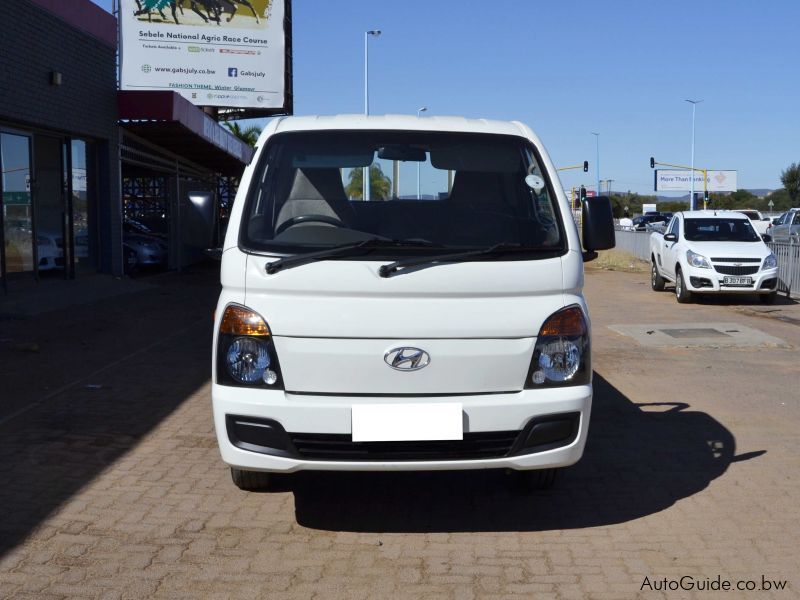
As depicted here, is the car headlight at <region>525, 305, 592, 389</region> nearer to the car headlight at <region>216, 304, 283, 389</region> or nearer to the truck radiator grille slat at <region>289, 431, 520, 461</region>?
the truck radiator grille slat at <region>289, 431, 520, 461</region>

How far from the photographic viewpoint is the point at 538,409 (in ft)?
13.7

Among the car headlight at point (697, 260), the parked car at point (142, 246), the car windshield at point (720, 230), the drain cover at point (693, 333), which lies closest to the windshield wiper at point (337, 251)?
the drain cover at point (693, 333)

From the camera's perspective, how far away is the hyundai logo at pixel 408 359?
13.6ft

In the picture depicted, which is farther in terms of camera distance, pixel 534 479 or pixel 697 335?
pixel 697 335

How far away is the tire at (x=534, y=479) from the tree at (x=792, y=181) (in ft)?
291

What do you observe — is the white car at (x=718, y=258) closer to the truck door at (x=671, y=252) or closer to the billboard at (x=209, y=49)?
the truck door at (x=671, y=252)

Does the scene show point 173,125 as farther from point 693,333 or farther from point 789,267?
point 789,267

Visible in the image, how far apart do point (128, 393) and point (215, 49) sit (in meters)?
20.1

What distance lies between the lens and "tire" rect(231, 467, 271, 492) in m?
4.94

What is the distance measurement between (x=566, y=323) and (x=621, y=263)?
81.7ft

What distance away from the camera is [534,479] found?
16.5 ft

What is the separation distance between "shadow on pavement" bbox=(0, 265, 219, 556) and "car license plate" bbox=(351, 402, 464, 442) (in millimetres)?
1779

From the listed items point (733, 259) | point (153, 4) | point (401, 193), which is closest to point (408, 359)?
point (401, 193)

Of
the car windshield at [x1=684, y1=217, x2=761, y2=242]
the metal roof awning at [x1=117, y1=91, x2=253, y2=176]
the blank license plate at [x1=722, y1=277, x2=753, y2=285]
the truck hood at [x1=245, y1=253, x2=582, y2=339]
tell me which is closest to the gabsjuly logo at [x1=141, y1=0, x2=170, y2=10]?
the metal roof awning at [x1=117, y1=91, x2=253, y2=176]
